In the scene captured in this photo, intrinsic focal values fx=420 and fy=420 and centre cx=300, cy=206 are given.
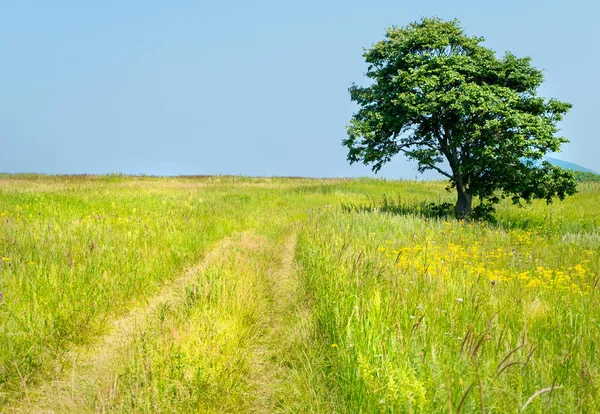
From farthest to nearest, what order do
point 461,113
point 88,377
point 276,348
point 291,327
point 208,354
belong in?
point 461,113 → point 291,327 → point 276,348 → point 208,354 → point 88,377

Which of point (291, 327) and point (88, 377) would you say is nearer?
point (88, 377)

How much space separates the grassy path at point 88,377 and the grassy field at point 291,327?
3 cm

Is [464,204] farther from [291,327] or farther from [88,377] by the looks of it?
[88,377]

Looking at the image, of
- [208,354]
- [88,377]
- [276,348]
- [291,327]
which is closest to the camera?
[88,377]

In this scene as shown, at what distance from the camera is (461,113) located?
14.5m

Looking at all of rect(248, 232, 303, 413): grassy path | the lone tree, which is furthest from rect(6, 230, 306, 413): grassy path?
the lone tree

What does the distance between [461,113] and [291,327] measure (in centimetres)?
1153

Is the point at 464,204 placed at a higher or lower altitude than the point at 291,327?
higher

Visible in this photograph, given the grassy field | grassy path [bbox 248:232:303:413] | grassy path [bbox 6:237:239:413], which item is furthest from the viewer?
grassy path [bbox 248:232:303:413]

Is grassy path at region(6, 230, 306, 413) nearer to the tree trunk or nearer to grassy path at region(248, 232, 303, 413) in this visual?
grassy path at region(248, 232, 303, 413)

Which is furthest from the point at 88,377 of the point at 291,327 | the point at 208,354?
the point at 291,327

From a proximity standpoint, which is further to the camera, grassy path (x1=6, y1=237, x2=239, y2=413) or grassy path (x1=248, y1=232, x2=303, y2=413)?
grassy path (x1=248, y1=232, x2=303, y2=413)

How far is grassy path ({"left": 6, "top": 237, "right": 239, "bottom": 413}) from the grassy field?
0.03 meters

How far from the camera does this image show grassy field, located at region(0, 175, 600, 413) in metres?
3.16
